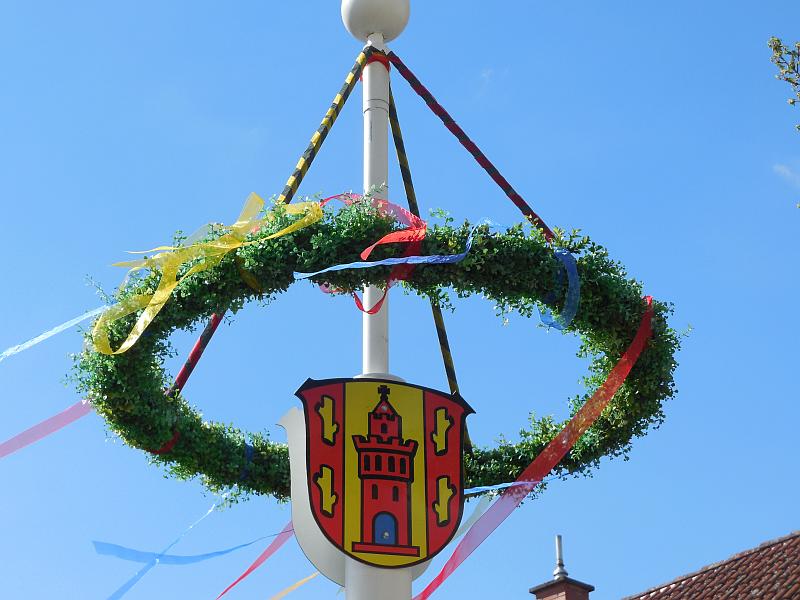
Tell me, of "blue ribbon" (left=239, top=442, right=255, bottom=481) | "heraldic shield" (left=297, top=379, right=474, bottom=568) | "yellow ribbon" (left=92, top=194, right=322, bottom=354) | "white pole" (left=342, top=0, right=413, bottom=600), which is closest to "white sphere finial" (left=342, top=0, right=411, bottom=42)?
"white pole" (left=342, top=0, right=413, bottom=600)

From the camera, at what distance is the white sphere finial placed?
9906mm

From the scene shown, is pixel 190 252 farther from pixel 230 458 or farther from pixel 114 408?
pixel 230 458

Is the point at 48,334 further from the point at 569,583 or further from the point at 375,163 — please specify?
the point at 569,583

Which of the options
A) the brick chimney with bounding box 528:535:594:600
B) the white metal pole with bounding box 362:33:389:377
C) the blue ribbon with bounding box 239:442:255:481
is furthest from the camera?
the brick chimney with bounding box 528:535:594:600

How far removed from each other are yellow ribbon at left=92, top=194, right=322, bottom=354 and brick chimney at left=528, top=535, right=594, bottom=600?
746 cm

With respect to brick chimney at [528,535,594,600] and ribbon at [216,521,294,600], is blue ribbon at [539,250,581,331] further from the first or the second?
brick chimney at [528,535,594,600]

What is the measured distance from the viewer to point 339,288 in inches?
334

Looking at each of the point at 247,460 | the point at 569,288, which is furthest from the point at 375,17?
the point at 247,460

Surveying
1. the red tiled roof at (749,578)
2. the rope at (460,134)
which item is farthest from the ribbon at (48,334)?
the red tiled roof at (749,578)

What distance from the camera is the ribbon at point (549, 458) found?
333 inches

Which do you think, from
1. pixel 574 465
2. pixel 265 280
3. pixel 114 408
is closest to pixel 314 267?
pixel 265 280

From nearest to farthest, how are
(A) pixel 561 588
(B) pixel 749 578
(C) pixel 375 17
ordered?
Result: (C) pixel 375 17, (B) pixel 749 578, (A) pixel 561 588

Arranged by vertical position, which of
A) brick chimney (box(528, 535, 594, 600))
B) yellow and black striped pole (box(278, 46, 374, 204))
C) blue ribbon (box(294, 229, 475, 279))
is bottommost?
blue ribbon (box(294, 229, 475, 279))

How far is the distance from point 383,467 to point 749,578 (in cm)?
620
